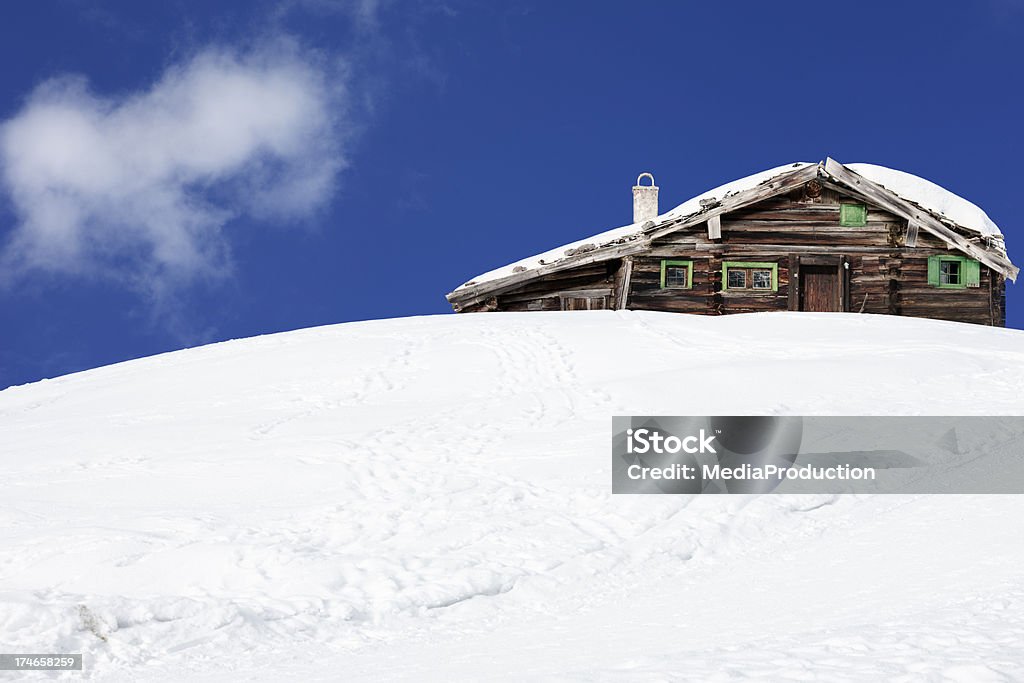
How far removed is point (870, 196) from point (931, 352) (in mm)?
9126

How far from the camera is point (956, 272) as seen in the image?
2306cm

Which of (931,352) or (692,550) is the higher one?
(931,352)

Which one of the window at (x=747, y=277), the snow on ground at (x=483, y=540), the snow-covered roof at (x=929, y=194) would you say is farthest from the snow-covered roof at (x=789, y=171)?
the snow on ground at (x=483, y=540)

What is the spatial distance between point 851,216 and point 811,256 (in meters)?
1.33

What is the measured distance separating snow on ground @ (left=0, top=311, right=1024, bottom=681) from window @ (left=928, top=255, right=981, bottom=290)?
916cm

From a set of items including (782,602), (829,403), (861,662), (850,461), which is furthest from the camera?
(829,403)

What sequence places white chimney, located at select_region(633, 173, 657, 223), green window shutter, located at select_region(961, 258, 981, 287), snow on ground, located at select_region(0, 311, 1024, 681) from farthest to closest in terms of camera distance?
white chimney, located at select_region(633, 173, 657, 223)
green window shutter, located at select_region(961, 258, 981, 287)
snow on ground, located at select_region(0, 311, 1024, 681)

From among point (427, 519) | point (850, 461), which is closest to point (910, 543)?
point (850, 461)

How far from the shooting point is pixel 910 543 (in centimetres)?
729

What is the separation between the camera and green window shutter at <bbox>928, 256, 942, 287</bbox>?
22.9m

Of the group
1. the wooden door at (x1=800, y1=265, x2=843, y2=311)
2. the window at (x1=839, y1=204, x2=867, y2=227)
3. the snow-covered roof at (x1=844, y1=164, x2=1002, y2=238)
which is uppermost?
the snow-covered roof at (x1=844, y1=164, x2=1002, y2=238)

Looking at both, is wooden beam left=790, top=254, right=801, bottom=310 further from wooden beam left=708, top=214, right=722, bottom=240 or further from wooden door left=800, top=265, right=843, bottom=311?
wooden beam left=708, top=214, right=722, bottom=240

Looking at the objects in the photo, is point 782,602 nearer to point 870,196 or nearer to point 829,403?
point 829,403

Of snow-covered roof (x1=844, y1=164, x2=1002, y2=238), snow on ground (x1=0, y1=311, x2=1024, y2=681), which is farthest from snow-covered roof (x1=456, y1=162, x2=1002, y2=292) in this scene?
snow on ground (x1=0, y1=311, x2=1024, y2=681)
